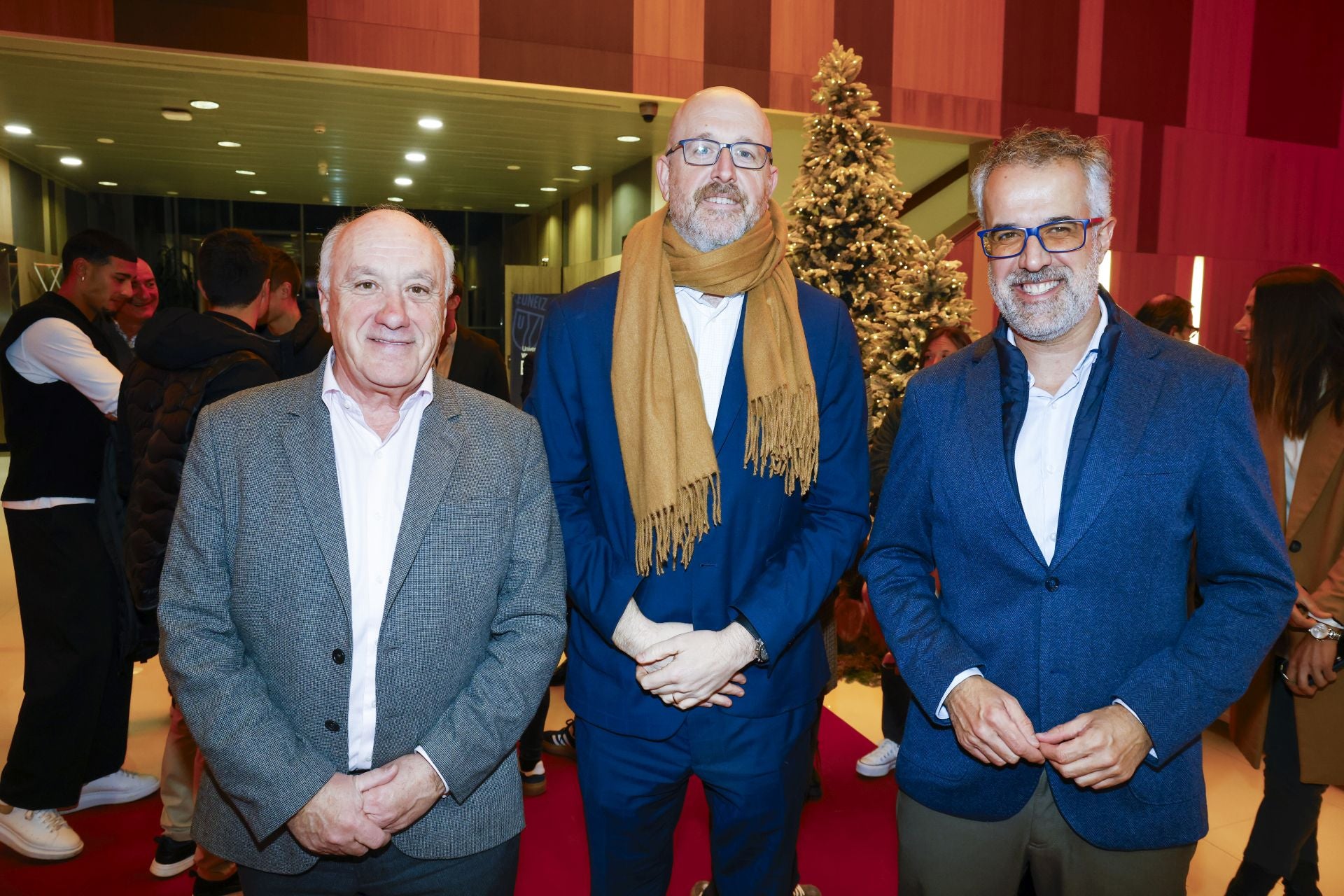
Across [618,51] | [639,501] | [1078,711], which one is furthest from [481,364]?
[618,51]

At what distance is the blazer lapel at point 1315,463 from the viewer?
256cm

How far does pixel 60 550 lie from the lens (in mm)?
3168

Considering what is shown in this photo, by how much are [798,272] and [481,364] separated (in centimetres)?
280

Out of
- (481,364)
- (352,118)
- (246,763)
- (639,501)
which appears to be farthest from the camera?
(352,118)

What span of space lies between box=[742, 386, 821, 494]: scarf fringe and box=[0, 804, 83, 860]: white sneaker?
2832 millimetres

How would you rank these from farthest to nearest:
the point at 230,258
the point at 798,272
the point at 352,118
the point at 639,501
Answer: the point at 352,118 < the point at 798,272 < the point at 230,258 < the point at 639,501

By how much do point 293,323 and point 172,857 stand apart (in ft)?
7.69

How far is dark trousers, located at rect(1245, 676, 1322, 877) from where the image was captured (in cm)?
256

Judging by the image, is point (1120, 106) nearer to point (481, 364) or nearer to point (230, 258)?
point (481, 364)

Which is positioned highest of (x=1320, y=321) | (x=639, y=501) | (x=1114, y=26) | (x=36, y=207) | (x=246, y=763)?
(x=1114, y=26)

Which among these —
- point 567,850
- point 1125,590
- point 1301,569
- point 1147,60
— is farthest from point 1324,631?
point 1147,60

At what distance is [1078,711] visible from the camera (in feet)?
5.27

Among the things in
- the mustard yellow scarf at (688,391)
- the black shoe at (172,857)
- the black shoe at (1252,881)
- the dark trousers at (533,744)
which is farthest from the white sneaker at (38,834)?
the black shoe at (1252,881)

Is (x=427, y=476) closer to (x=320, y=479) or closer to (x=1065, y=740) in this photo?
(x=320, y=479)
